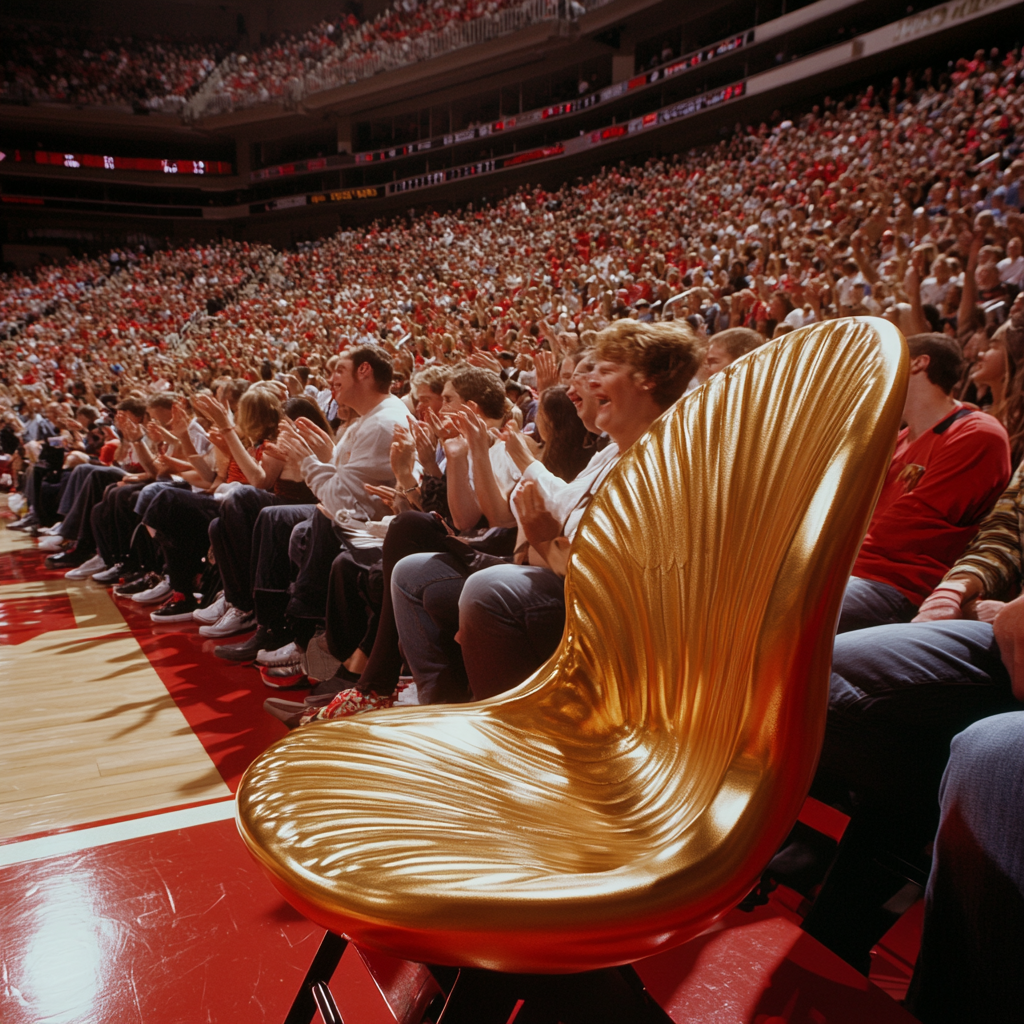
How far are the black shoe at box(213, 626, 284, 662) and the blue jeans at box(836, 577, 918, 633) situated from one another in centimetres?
199

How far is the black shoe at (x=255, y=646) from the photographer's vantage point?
2717mm

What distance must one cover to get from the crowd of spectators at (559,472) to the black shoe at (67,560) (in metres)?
0.02

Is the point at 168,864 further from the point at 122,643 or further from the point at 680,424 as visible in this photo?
the point at 122,643

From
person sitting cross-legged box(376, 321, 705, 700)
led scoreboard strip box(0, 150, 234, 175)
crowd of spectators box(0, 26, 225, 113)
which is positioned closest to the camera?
person sitting cross-legged box(376, 321, 705, 700)

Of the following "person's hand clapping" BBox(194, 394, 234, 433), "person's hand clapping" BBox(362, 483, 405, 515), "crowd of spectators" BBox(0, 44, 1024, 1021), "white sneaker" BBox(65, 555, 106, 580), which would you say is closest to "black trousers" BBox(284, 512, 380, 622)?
"crowd of spectators" BBox(0, 44, 1024, 1021)

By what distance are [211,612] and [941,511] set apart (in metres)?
2.92

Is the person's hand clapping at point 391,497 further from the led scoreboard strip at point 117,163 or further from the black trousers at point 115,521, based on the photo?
the led scoreboard strip at point 117,163

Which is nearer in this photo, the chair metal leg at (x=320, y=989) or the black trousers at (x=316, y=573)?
the chair metal leg at (x=320, y=989)

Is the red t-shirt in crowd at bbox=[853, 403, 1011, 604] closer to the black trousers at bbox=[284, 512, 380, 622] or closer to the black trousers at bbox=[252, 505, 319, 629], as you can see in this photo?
the black trousers at bbox=[284, 512, 380, 622]

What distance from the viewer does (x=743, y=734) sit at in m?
0.57


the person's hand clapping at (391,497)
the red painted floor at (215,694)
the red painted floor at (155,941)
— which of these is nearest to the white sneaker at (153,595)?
the red painted floor at (215,694)

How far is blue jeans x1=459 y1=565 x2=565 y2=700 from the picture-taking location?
4.70 feet

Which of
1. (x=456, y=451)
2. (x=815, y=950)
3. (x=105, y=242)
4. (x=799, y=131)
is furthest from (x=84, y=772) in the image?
(x=105, y=242)

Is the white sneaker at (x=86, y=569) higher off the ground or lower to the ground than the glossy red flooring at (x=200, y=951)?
lower
